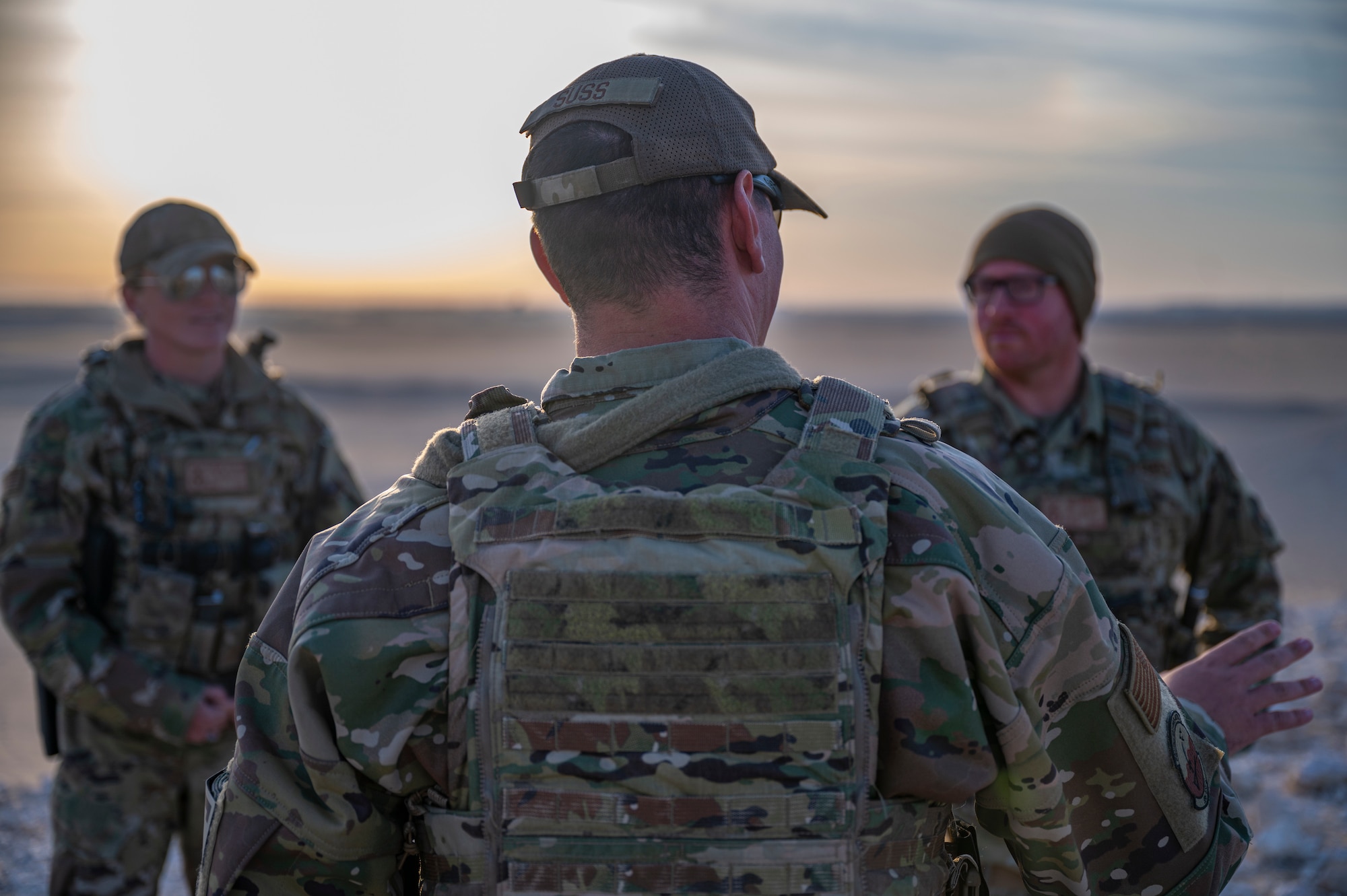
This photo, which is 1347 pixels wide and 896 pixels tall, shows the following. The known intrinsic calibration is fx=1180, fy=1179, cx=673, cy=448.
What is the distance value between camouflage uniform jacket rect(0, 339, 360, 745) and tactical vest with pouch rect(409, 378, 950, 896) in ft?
9.35

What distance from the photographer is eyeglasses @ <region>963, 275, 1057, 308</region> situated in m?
4.26

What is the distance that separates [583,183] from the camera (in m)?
1.72

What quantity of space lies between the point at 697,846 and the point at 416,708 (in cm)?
42

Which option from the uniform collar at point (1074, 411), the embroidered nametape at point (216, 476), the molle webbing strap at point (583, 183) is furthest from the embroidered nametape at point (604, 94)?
the embroidered nametape at point (216, 476)

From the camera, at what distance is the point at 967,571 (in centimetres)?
159

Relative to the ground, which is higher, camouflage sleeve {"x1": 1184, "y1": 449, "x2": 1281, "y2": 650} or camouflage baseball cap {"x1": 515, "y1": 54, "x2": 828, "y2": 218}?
camouflage baseball cap {"x1": 515, "y1": 54, "x2": 828, "y2": 218}

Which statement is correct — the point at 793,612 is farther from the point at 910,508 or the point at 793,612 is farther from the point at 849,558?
the point at 910,508

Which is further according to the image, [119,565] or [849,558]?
[119,565]

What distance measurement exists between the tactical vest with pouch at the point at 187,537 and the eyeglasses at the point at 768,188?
3.01 metres

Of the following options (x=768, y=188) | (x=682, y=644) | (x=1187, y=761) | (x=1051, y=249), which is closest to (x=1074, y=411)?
(x=1051, y=249)

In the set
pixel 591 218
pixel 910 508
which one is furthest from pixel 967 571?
pixel 591 218

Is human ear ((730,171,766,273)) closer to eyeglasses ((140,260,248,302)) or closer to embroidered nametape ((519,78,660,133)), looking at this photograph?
embroidered nametape ((519,78,660,133))

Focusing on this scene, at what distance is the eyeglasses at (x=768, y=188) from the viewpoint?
5.73 feet

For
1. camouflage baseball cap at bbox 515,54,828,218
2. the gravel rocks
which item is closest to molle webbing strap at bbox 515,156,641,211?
camouflage baseball cap at bbox 515,54,828,218
